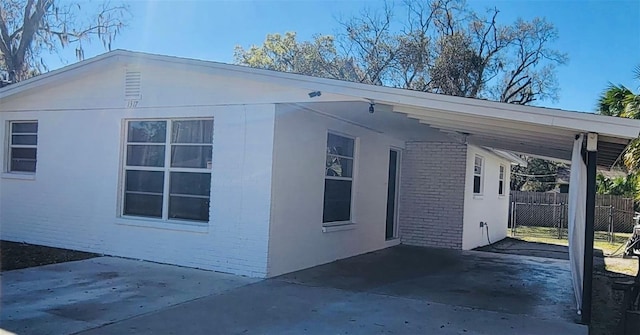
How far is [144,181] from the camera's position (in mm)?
9047

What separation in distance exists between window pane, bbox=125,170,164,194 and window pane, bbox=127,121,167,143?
571 mm

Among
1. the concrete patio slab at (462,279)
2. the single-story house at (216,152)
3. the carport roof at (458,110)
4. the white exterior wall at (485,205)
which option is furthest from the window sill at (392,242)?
the carport roof at (458,110)

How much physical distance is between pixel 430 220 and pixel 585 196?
6656 mm

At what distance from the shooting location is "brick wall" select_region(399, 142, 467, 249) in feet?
41.7

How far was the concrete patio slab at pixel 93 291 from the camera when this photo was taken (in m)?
5.23

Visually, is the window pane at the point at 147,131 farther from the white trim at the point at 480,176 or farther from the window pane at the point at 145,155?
the white trim at the point at 480,176

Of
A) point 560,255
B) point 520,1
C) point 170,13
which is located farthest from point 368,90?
point 520,1

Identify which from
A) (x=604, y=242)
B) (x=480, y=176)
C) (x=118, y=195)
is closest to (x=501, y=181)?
(x=480, y=176)

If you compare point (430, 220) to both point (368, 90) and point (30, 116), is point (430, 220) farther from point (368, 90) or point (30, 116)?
point (30, 116)

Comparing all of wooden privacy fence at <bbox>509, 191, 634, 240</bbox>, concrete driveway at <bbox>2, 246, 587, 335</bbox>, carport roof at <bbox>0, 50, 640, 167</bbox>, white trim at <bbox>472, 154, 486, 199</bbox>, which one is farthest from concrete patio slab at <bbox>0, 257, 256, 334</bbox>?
wooden privacy fence at <bbox>509, 191, 634, 240</bbox>

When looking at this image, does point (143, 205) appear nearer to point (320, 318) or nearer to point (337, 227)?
point (337, 227)

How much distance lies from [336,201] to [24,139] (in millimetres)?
6495

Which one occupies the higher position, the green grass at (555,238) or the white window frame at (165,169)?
the white window frame at (165,169)

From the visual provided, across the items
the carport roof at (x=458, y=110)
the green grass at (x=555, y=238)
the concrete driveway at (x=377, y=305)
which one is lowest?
the green grass at (x=555, y=238)
